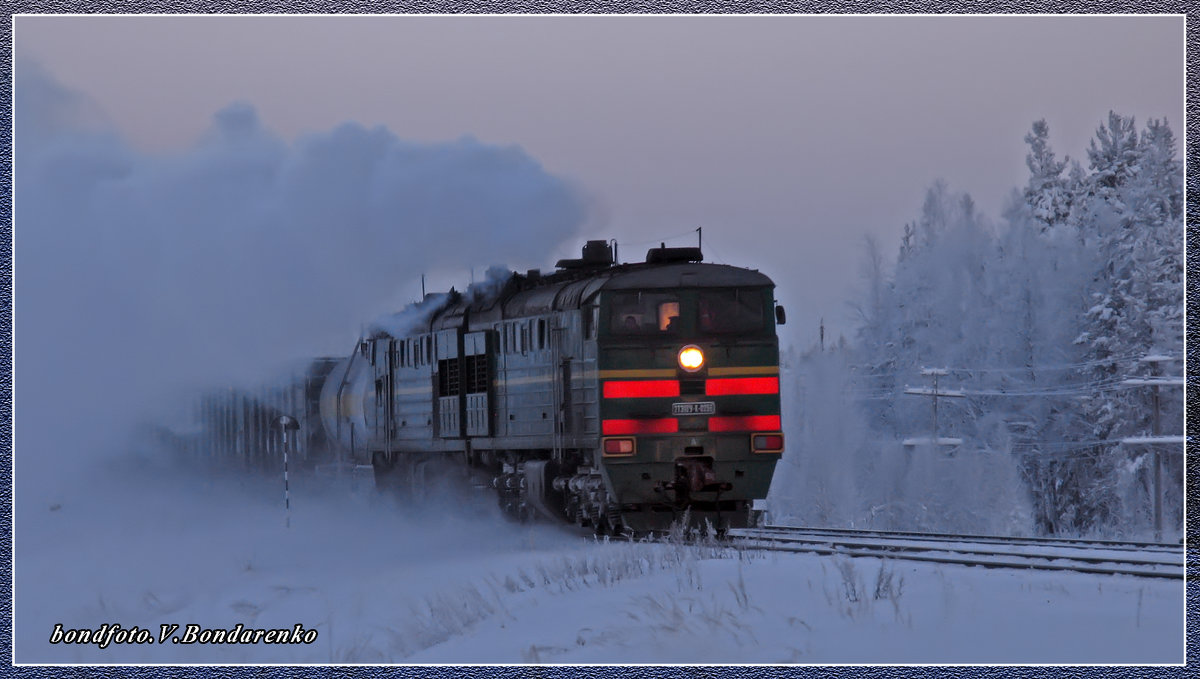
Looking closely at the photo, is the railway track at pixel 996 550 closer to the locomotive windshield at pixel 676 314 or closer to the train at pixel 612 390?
the train at pixel 612 390

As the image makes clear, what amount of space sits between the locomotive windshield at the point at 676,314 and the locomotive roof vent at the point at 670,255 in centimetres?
124

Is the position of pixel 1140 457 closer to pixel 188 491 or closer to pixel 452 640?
pixel 188 491

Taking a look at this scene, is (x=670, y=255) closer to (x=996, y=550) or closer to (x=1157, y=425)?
(x=996, y=550)

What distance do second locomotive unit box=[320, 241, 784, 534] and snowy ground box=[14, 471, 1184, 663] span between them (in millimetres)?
959

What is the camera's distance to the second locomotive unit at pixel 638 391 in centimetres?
1900

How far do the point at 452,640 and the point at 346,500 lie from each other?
703 inches

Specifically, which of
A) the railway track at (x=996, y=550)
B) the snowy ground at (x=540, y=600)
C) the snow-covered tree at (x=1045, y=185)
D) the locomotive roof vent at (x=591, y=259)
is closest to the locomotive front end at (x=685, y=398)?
the railway track at (x=996, y=550)

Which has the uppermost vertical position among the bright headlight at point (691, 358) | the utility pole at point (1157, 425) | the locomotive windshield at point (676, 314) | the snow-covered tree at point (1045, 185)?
the snow-covered tree at point (1045, 185)

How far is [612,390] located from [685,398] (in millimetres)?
922

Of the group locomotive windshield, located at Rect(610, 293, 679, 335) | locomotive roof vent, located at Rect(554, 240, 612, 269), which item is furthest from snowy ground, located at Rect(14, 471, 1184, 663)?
locomotive roof vent, located at Rect(554, 240, 612, 269)

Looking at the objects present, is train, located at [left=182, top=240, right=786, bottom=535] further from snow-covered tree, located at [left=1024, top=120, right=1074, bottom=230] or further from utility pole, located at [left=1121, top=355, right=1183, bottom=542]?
snow-covered tree, located at [left=1024, top=120, right=1074, bottom=230]

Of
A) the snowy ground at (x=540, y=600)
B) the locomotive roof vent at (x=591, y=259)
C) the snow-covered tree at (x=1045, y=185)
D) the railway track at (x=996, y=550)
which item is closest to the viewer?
the snowy ground at (x=540, y=600)

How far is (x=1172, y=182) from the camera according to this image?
34.8 m

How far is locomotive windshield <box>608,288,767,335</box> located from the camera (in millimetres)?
19203
